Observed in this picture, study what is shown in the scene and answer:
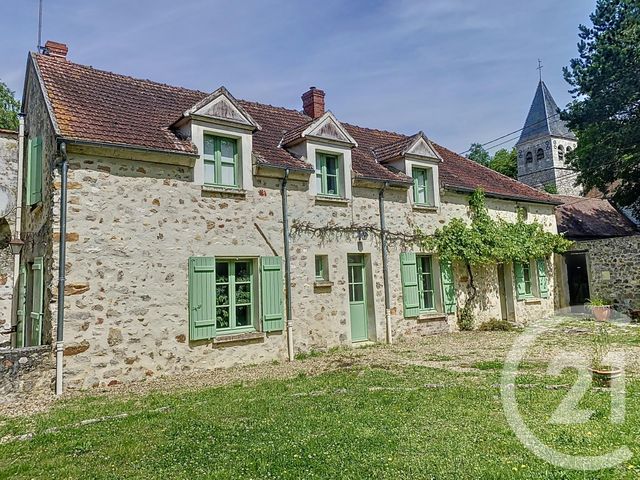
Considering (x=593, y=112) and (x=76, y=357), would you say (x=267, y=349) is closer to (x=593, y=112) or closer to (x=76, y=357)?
(x=76, y=357)

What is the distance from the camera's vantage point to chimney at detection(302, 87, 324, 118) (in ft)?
46.1

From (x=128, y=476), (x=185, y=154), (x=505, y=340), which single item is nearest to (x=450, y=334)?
(x=505, y=340)

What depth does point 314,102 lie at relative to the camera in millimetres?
14070

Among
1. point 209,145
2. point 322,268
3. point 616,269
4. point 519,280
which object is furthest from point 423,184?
point 616,269

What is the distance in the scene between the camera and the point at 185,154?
8859mm

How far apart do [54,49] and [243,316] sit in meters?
7.66

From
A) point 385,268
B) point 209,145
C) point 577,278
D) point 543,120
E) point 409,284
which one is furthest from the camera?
point 543,120

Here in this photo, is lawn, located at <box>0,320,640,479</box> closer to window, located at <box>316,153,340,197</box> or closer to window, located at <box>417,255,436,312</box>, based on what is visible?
window, located at <box>417,255,436,312</box>

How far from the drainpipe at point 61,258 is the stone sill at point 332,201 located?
5.37 meters

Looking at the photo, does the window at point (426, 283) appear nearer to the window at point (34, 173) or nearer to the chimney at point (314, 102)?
the chimney at point (314, 102)

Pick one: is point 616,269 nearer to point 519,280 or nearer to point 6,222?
point 519,280

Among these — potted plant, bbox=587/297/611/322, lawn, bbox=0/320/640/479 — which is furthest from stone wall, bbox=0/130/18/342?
potted plant, bbox=587/297/611/322

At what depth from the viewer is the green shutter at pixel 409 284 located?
12.1 metres

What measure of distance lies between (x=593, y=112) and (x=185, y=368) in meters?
16.6
